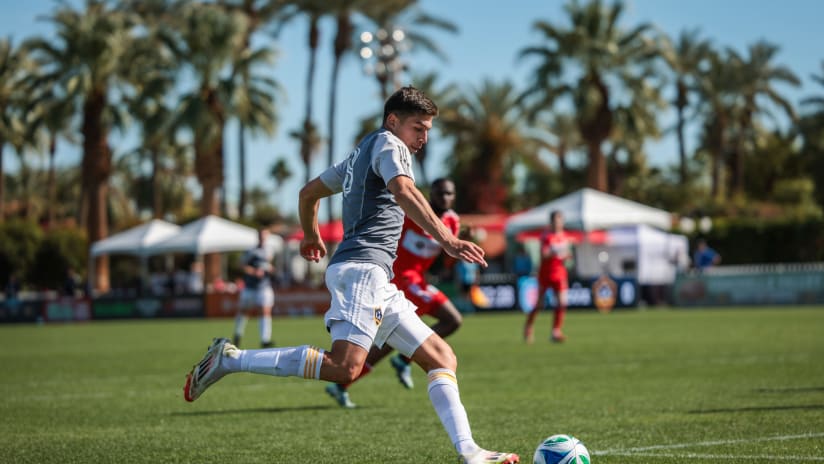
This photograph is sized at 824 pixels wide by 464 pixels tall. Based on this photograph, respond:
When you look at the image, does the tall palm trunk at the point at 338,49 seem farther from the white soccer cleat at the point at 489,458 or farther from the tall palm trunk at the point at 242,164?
the white soccer cleat at the point at 489,458

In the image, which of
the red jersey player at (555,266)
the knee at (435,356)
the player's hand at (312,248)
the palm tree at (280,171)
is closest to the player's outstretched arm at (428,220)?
the knee at (435,356)

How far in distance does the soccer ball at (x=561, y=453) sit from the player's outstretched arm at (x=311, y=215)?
74.1 inches

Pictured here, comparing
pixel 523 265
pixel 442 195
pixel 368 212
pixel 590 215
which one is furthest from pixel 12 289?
pixel 368 212

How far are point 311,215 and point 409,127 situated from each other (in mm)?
1096

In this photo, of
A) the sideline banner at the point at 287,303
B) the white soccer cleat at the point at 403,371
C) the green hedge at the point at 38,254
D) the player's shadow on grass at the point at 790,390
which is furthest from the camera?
the green hedge at the point at 38,254

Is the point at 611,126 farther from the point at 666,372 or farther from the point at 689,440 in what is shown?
the point at 689,440

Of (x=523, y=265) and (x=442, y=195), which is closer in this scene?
(x=442, y=195)

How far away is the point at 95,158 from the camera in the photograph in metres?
48.5

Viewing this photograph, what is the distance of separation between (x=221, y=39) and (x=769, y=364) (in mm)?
38535

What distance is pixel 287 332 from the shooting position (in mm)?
26797

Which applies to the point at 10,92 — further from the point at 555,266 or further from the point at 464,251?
the point at 464,251

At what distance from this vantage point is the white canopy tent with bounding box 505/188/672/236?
3844 centimetres

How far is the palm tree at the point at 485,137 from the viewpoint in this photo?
210ft

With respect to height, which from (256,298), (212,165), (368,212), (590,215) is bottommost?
(256,298)
